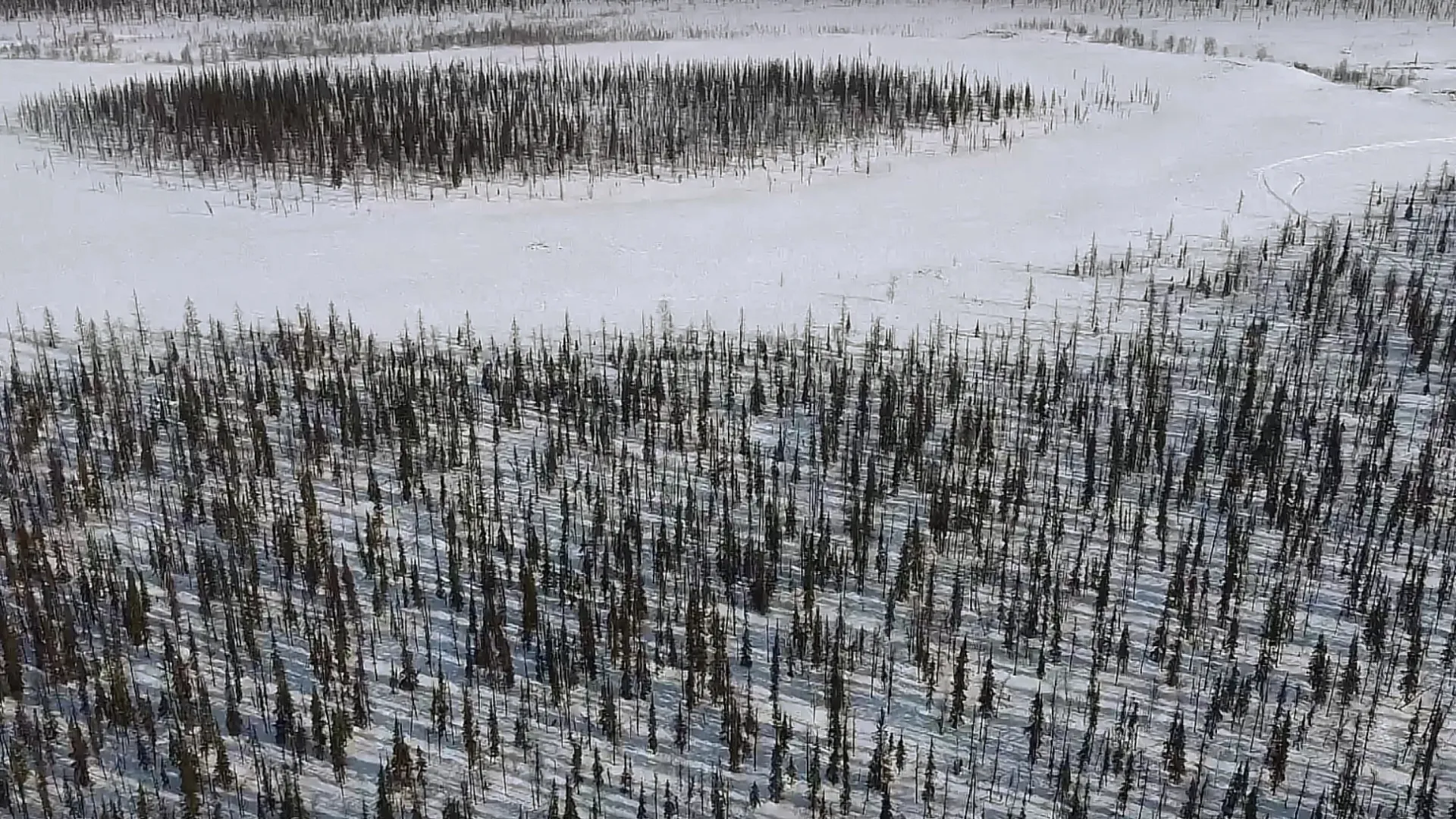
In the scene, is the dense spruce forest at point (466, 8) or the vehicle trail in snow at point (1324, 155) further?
the dense spruce forest at point (466, 8)

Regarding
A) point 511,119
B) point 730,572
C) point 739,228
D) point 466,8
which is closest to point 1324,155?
point 739,228

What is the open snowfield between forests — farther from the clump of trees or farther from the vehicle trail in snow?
the clump of trees

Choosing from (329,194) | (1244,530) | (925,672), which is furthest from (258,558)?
(329,194)

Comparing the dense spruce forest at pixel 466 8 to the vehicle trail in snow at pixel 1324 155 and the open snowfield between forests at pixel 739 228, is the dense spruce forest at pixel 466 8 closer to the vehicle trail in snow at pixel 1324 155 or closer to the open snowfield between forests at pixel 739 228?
the open snowfield between forests at pixel 739 228

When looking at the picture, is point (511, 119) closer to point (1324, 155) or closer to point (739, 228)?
point (739, 228)

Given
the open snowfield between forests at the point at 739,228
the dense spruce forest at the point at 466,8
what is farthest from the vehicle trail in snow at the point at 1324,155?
the dense spruce forest at the point at 466,8

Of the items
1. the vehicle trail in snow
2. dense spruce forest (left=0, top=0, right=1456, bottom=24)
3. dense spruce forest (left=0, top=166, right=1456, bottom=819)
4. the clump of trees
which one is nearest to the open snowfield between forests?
the vehicle trail in snow
